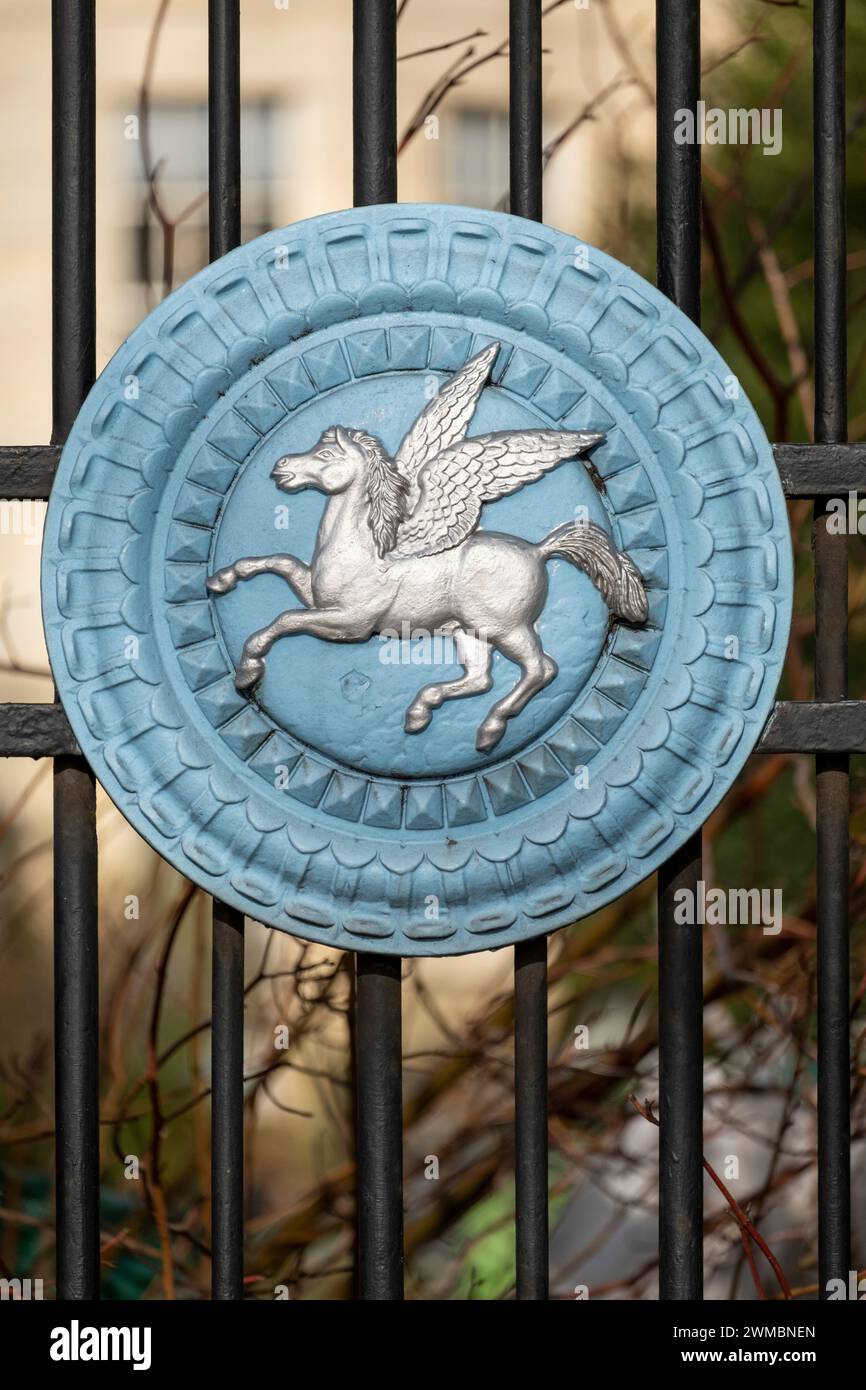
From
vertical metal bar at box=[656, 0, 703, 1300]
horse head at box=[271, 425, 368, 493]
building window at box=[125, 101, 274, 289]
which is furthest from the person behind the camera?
building window at box=[125, 101, 274, 289]

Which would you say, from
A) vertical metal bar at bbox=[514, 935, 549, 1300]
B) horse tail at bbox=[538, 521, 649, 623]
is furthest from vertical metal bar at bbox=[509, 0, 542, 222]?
vertical metal bar at bbox=[514, 935, 549, 1300]

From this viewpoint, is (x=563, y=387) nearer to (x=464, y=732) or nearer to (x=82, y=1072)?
(x=464, y=732)

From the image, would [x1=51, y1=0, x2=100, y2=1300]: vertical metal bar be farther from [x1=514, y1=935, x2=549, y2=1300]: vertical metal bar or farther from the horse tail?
the horse tail

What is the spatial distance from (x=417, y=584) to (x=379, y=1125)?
753mm

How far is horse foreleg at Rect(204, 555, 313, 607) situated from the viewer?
2.05 metres

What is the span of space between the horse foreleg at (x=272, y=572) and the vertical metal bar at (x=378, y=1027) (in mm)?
508

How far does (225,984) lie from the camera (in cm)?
212

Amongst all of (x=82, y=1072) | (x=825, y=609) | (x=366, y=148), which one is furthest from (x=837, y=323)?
(x=82, y=1072)

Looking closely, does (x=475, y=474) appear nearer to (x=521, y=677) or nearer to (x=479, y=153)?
(x=521, y=677)

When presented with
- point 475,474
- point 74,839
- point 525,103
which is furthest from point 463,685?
point 525,103

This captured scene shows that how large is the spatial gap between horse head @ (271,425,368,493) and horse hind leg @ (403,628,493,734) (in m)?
0.25

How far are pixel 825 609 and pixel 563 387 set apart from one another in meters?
0.48

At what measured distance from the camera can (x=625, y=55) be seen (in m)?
3.44

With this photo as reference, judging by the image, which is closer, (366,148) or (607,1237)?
(366,148)
